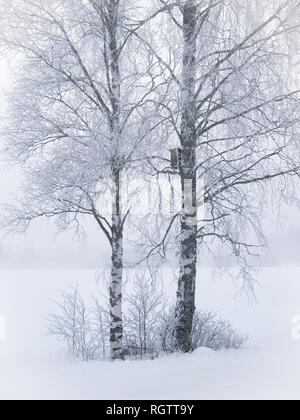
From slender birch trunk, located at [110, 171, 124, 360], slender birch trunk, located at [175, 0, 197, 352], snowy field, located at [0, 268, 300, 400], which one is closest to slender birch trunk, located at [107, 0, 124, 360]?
slender birch trunk, located at [110, 171, 124, 360]

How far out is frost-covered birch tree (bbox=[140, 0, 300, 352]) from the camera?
880cm

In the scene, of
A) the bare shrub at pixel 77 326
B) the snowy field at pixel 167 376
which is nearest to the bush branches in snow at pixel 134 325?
the bare shrub at pixel 77 326

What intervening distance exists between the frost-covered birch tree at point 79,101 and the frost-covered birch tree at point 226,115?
0.74m

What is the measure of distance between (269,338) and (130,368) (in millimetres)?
4348

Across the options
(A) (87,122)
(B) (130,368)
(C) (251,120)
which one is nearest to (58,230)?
(A) (87,122)

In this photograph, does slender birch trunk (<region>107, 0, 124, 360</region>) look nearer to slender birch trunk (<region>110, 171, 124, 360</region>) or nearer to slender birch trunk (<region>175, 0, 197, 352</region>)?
slender birch trunk (<region>110, 171, 124, 360</region>)

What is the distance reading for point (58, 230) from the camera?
33.1 feet

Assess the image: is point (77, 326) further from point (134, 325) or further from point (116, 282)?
point (116, 282)

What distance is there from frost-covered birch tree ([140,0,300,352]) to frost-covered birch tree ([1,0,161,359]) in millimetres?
743

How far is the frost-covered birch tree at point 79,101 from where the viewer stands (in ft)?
29.6

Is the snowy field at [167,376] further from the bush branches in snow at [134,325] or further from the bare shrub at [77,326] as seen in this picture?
the bush branches in snow at [134,325]

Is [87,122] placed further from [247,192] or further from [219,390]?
[219,390]

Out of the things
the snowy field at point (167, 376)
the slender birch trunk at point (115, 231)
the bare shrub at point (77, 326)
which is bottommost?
the snowy field at point (167, 376)

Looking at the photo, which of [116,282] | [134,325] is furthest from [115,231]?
[134,325]
